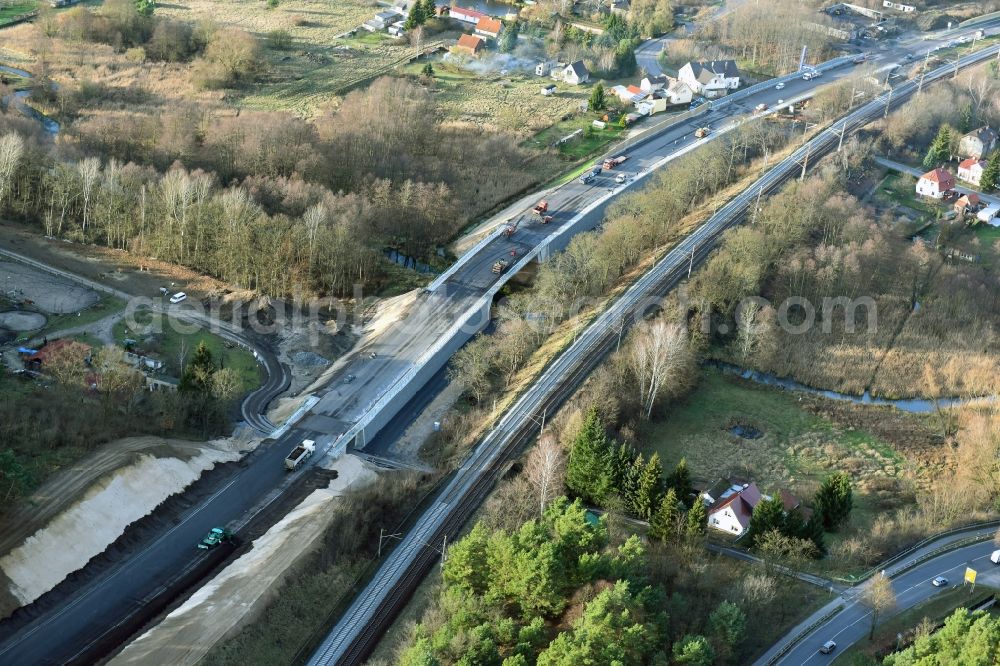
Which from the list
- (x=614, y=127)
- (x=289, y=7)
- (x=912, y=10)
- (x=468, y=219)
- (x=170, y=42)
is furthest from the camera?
(x=912, y=10)

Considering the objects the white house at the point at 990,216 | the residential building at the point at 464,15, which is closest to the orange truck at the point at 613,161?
the white house at the point at 990,216

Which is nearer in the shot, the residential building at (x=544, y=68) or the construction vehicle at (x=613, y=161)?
the construction vehicle at (x=613, y=161)

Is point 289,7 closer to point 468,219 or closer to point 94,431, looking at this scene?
point 468,219

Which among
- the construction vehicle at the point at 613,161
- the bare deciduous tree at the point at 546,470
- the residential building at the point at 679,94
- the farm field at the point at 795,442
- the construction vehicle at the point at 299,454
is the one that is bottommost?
the farm field at the point at 795,442

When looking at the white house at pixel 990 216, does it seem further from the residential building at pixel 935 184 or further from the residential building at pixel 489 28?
the residential building at pixel 489 28

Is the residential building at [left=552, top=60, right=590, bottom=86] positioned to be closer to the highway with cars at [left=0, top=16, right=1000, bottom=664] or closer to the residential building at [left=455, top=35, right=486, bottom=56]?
the residential building at [left=455, top=35, right=486, bottom=56]

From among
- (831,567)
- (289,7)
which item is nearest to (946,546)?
(831,567)
